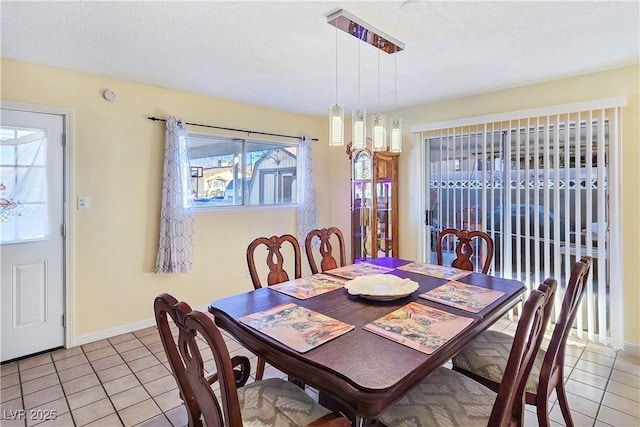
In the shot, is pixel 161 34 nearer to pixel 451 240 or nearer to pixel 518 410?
pixel 518 410

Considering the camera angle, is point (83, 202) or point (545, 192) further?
point (545, 192)

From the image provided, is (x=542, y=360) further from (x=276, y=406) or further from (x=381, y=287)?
(x=276, y=406)

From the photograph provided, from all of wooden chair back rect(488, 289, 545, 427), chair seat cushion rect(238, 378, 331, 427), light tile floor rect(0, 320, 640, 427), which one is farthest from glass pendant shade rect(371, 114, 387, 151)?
light tile floor rect(0, 320, 640, 427)

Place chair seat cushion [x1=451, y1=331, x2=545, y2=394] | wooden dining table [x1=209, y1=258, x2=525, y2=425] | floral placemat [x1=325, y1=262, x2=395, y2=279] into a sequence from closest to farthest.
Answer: wooden dining table [x1=209, y1=258, x2=525, y2=425] → chair seat cushion [x1=451, y1=331, x2=545, y2=394] → floral placemat [x1=325, y1=262, x2=395, y2=279]

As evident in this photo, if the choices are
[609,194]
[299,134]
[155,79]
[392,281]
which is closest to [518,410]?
[392,281]

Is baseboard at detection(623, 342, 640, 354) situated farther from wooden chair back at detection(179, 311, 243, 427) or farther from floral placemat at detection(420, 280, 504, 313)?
wooden chair back at detection(179, 311, 243, 427)

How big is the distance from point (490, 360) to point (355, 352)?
0.93 m

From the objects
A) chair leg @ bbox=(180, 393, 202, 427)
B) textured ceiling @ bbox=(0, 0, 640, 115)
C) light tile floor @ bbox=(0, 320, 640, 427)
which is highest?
textured ceiling @ bbox=(0, 0, 640, 115)

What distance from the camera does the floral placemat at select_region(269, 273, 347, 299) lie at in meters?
1.94

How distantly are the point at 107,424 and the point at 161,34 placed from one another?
2.36 meters

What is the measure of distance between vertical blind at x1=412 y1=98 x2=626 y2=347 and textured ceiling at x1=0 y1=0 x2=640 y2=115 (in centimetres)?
42

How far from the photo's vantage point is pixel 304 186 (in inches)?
175

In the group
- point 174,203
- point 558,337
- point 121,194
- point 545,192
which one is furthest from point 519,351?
point 121,194

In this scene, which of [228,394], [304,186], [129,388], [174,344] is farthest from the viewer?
[304,186]
